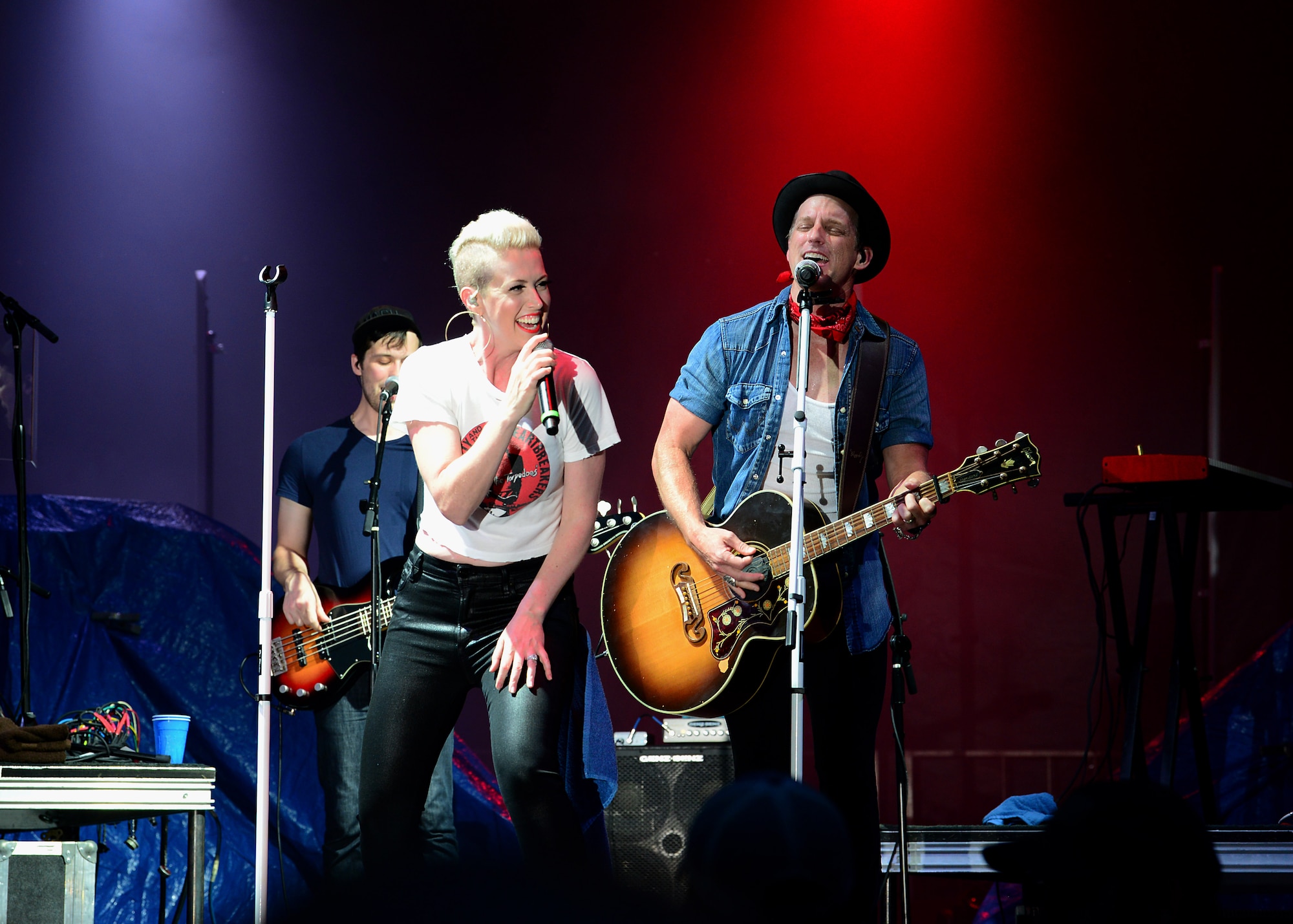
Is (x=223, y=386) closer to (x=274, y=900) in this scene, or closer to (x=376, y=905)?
(x=274, y=900)

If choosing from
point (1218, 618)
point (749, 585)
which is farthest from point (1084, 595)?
point (749, 585)

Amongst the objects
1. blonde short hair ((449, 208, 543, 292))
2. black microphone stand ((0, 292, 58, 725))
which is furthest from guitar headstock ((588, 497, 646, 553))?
black microphone stand ((0, 292, 58, 725))

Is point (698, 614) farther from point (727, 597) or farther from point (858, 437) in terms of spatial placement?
point (858, 437)

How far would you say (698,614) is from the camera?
139 inches

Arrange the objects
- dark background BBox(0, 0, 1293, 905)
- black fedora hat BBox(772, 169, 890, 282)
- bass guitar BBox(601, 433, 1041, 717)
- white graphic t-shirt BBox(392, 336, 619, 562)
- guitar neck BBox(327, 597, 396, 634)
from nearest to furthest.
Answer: white graphic t-shirt BBox(392, 336, 619, 562) → bass guitar BBox(601, 433, 1041, 717) → black fedora hat BBox(772, 169, 890, 282) → guitar neck BBox(327, 597, 396, 634) → dark background BBox(0, 0, 1293, 905)

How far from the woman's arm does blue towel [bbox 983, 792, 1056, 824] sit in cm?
196

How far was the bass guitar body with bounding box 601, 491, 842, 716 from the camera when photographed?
10.9ft

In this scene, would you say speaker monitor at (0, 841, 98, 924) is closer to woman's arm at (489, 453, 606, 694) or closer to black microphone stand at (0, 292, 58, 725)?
black microphone stand at (0, 292, 58, 725)

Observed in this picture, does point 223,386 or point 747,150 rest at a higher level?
point 747,150

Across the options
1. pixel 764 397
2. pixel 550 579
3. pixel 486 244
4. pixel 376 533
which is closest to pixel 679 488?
pixel 764 397

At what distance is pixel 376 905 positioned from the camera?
782mm

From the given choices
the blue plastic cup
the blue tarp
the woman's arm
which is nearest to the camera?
the woman's arm

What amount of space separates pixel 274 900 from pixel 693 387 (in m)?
2.76

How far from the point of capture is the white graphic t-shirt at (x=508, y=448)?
3002 mm
